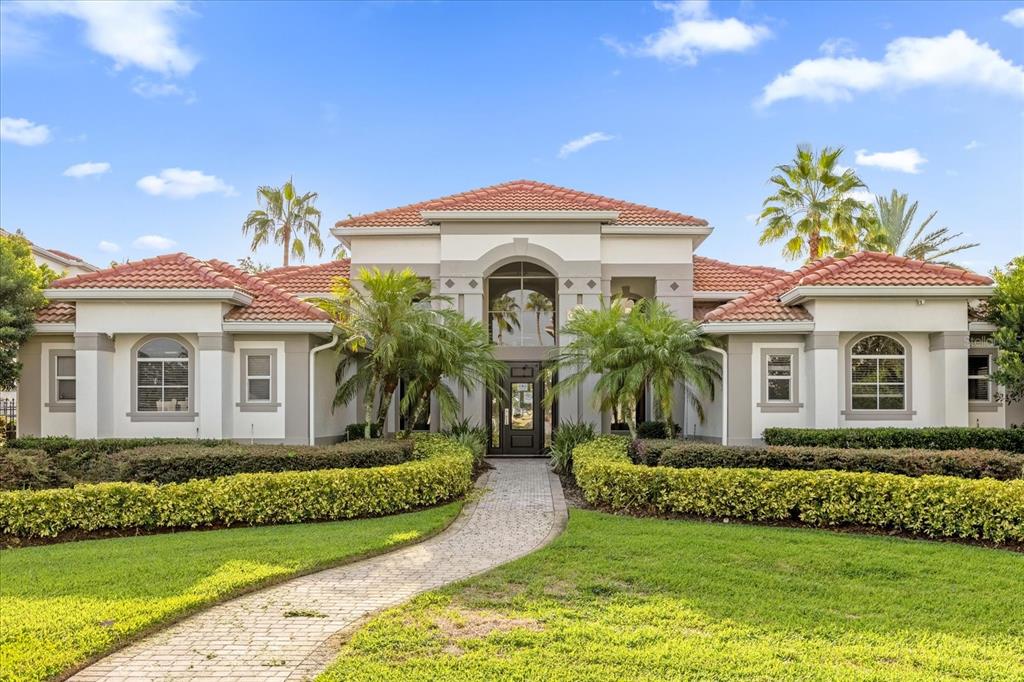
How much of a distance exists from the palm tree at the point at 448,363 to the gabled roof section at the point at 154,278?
15.5 ft

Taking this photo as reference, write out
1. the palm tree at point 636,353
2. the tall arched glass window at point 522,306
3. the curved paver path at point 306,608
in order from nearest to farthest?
the curved paver path at point 306,608 → the palm tree at point 636,353 → the tall arched glass window at point 522,306

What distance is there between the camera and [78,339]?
16.5 meters

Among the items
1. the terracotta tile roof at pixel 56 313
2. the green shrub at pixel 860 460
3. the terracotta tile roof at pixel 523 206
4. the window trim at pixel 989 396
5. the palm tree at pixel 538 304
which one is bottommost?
the green shrub at pixel 860 460

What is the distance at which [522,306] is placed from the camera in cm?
2195

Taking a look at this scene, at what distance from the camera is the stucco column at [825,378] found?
16766 mm

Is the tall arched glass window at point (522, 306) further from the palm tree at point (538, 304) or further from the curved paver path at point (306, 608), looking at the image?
the curved paver path at point (306, 608)

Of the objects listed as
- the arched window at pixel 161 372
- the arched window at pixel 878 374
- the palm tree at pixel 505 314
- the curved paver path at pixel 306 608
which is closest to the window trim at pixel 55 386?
the arched window at pixel 161 372

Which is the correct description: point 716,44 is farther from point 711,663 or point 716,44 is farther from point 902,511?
point 711,663

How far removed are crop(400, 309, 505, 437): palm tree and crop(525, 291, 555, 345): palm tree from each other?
388 centimetres

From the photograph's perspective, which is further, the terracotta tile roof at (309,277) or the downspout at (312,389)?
the terracotta tile roof at (309,277)

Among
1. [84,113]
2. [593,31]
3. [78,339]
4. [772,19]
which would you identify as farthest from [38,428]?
[772,19]

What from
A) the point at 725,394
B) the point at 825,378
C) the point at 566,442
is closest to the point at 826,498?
the point at 725,394

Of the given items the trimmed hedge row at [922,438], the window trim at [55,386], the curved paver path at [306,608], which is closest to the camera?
the curved paver path at [306,608]

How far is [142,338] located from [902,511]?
16.1 metres
